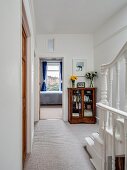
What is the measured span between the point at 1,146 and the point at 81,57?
16.7ft

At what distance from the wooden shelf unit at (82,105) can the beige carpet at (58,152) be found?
0.88m

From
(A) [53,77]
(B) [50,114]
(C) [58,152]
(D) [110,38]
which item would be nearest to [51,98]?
(A) [53,77]

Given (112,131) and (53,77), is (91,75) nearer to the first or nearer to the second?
(112,131)

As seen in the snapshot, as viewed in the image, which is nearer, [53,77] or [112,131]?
[112,131]

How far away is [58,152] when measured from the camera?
118 inches

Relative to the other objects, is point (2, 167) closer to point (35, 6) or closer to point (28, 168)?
point (28, 168)

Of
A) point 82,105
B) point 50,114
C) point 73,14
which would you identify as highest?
point 73,14

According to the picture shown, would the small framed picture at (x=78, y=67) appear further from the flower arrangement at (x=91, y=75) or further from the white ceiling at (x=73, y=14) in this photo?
the white ceiling at (x=73, y=14)

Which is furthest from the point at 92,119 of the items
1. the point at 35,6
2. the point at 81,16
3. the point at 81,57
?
the point at 35,6

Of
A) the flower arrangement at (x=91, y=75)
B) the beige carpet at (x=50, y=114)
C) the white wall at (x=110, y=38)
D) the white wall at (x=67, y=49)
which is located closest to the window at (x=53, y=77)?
the beige carpet at (x=50, y=114)

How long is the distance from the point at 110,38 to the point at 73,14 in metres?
1.11

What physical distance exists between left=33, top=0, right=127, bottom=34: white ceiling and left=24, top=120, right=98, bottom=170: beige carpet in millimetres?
2748

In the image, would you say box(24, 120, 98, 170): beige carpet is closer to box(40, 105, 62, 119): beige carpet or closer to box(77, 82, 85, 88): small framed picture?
box(77, 82, 85, 88): small framed picture

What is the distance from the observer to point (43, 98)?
368 inches
